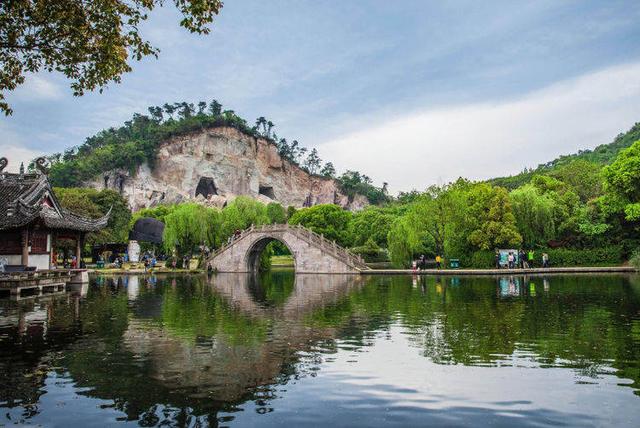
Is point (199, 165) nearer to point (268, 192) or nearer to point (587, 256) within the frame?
point (268, 192)

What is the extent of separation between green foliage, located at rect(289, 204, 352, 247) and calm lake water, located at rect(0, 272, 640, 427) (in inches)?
2110

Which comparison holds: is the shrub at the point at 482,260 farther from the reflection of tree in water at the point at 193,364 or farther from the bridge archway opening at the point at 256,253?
the reflection of tree in water at the point at 193,364

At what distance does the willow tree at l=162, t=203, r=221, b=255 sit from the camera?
48.1 metres

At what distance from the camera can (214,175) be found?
10619 centimetres

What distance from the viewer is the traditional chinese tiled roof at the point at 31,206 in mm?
22859

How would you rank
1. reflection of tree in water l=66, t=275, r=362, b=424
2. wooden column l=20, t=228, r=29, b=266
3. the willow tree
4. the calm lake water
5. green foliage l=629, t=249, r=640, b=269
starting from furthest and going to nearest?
the willow tree < green foliage l=629, t=249, r=640, b=269 < wooden column l=20, t=228, r=29, b=266 < reflection of tree in water l=66, t=275, r=362, b=424 < the calm lake water

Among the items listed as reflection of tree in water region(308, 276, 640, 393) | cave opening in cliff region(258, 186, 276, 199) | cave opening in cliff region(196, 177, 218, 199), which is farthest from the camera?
cave opening in cliff region(258, 186, 276, 199)

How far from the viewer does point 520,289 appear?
23219 millimetres

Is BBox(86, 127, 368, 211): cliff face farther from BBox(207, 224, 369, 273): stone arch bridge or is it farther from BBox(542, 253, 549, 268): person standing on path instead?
BBox(542, 253, 549, 268): person standing on path

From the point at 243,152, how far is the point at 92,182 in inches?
1192

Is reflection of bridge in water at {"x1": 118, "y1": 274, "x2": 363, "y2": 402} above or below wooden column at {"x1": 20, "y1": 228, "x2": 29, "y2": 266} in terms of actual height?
below

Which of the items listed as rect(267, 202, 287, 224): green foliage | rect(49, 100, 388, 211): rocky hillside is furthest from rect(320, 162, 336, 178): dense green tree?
rect(267, 202, 287, 224): green foliage

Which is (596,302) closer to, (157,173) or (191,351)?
(191,351)

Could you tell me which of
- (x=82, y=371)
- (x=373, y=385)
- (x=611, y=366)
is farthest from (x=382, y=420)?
(x=82, y=371)
